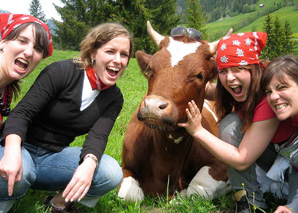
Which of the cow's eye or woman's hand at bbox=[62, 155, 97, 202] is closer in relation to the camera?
woman's hand at bbox=[62, 155, 97, 202]

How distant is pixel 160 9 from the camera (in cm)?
3891

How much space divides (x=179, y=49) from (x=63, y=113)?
4.71 ft

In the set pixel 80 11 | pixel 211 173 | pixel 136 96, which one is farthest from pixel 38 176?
pixel 80 11

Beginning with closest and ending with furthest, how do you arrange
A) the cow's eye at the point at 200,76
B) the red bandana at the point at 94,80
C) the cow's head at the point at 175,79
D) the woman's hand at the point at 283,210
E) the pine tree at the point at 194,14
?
the woman's hand at the point at 283,210
the cow's head at the point at 175,79
the red bandana at the point at 94,80
the cow's eye at the point at 200,76
the pine tree at the point at 194,14

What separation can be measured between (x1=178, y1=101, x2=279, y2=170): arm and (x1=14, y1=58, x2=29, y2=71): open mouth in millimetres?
1626

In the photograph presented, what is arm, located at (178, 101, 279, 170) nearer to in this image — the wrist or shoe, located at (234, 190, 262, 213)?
shoe, located at (234, 190, 262, 213)

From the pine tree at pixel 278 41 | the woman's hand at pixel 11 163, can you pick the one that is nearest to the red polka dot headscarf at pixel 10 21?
the woman's hand at pixel 11 163

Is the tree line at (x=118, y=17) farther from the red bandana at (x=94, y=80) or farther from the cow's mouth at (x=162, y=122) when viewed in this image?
the cow's mouth at (x=162, y=122)

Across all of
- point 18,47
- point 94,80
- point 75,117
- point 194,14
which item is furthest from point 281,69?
point 194,14

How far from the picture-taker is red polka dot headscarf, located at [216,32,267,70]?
9.89ft

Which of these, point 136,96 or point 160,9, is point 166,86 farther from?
point 160,9

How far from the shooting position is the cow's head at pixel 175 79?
111 inches

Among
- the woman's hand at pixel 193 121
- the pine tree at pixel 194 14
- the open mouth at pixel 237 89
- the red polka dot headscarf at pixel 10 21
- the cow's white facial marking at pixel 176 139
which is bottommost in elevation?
the pine tree at pixel 194 14

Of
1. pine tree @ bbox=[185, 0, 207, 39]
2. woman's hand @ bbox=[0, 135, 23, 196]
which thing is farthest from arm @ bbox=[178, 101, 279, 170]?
pine tree @ bbox=[185, 0, 207, 39]
